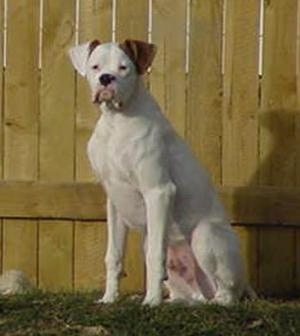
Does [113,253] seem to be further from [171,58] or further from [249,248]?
[171,58]

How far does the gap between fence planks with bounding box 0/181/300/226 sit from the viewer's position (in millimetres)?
8438

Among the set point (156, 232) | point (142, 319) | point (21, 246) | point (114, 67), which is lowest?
point (142, 319)

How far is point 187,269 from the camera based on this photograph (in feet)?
25.6

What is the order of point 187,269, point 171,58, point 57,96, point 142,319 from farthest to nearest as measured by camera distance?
point 57,96
point 171,58
point 187,269
point 142,319

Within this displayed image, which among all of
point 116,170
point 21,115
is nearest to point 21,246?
point 21,115

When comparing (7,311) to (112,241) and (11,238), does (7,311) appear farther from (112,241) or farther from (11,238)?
(11,238)

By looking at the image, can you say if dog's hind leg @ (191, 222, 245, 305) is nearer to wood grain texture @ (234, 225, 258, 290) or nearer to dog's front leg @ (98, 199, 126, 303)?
dog's front leg @ (98, 199, 126, 303)

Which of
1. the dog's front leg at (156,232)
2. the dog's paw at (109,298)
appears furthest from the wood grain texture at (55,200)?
the dog's front leg at (156,232)

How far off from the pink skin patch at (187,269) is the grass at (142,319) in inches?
18.6

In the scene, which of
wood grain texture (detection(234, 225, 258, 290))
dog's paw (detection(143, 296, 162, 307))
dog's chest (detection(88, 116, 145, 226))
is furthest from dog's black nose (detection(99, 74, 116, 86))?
wood grain texture (detection(234, 225, 258, 290))

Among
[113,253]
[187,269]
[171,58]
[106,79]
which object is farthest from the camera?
[171,58]

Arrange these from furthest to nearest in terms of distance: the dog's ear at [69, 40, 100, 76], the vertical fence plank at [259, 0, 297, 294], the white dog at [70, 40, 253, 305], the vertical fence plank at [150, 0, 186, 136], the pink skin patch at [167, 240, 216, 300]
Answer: the vertical fence plank at [150, 0, 186, 136], the vertical fence plank at [259, 0, 297, 294], the pink skin patch at [167, 240, 216, 300], the dog's ear at [69, 40, 100, 76], the white dog at [70, 40, 253, 305]

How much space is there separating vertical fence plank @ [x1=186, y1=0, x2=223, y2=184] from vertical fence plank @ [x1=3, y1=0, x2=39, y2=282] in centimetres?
112

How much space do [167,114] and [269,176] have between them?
830 mm
